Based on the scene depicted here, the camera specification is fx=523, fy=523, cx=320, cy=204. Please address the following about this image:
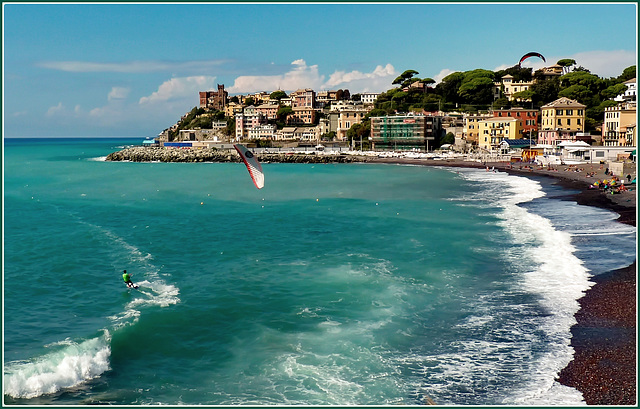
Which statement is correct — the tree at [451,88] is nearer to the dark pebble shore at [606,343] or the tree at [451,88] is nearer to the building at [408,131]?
the building at [408,131]

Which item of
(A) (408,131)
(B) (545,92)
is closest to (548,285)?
(A) (408,131)

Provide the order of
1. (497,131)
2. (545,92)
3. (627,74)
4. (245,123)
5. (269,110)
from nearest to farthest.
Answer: (497,131)
(627,74)
(545,92)
(245,123)
(269,110)

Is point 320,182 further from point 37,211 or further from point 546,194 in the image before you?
point 37,211

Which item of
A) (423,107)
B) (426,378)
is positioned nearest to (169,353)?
(426,378)

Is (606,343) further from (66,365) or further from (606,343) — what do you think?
(66,365)

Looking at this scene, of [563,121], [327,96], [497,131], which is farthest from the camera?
[327,96]

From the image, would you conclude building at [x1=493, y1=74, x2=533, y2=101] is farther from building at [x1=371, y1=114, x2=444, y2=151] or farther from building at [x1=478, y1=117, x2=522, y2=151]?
building at [x1=478, y1=117, x2=522, y2=151]
